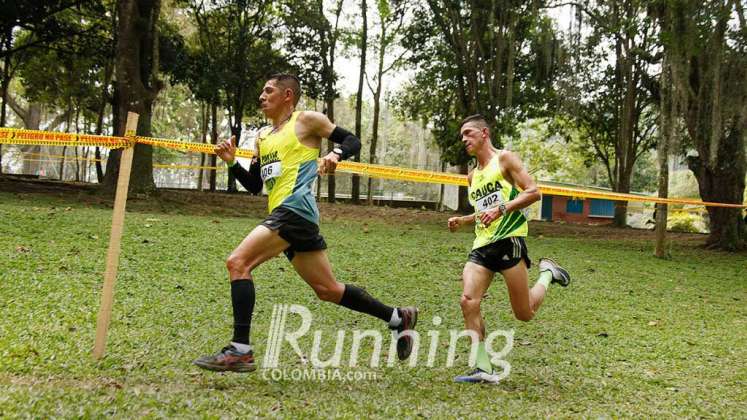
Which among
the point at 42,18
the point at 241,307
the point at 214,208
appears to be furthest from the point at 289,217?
the point at 42,18

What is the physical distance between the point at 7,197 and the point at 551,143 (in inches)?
1664

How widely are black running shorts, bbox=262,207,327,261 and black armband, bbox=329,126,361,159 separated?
1.86 ft

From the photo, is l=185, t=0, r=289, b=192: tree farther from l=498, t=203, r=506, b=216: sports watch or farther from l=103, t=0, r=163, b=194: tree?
l=498, t=203, r=506, b=216: sports watch

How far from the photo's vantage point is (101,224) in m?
10.5

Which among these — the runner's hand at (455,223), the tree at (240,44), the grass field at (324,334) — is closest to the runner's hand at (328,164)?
the runner's hand at (455,223)

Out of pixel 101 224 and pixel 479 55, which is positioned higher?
pixel 479 55

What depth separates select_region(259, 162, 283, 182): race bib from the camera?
426 centimetres

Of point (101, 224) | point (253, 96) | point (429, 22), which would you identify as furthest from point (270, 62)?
point (101, 224)

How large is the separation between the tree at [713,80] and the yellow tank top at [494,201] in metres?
10.5

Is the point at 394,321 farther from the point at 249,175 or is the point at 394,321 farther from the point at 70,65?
the point at 70,65

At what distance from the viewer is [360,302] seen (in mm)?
4496

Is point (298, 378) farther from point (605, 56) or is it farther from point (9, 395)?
point (605, 56)

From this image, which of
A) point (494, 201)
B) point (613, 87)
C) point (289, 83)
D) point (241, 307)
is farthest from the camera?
point (613, 87)

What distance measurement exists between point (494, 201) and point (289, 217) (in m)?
1.71
